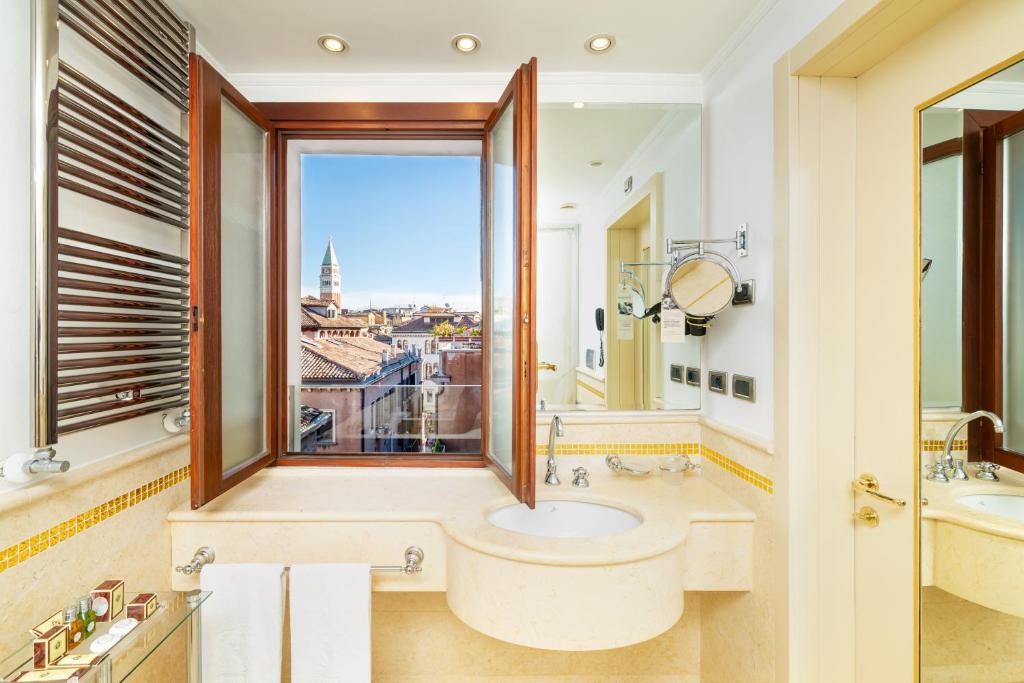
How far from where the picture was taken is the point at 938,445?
1.12m

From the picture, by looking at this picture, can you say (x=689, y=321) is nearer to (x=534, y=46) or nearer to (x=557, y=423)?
(x=557, y=423)

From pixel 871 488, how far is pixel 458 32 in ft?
6.18

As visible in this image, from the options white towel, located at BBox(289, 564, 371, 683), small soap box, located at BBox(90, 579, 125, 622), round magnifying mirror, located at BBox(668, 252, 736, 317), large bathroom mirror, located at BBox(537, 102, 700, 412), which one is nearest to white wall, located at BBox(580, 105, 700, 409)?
large bathroom mirror, located at BBox(537, 102, 700, 412)

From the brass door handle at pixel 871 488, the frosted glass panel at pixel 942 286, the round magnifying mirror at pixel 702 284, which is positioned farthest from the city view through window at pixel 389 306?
the frosted glass panel at pixel 942 286

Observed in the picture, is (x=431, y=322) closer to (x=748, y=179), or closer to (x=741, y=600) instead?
(x=748, y=179)

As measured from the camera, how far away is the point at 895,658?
1.22 metres

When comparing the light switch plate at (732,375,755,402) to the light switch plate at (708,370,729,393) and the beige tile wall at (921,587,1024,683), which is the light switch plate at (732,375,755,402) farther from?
the beige tile wall at (921,587,1024,683)

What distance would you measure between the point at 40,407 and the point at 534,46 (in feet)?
5.79

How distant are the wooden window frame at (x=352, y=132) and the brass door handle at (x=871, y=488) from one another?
127 centimetres

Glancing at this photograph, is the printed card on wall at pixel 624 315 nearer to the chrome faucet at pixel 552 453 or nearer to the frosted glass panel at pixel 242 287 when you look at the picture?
the chrome faucet at pixel 552 453

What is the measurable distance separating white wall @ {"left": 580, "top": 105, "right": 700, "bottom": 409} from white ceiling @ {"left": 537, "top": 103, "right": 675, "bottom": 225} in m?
0.04

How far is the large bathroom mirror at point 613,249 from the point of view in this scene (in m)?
1.90

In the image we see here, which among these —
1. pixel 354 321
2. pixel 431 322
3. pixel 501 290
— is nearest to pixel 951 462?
pixel 501 290

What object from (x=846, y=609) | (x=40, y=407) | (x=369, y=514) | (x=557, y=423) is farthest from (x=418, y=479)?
(x=846, y=609)
